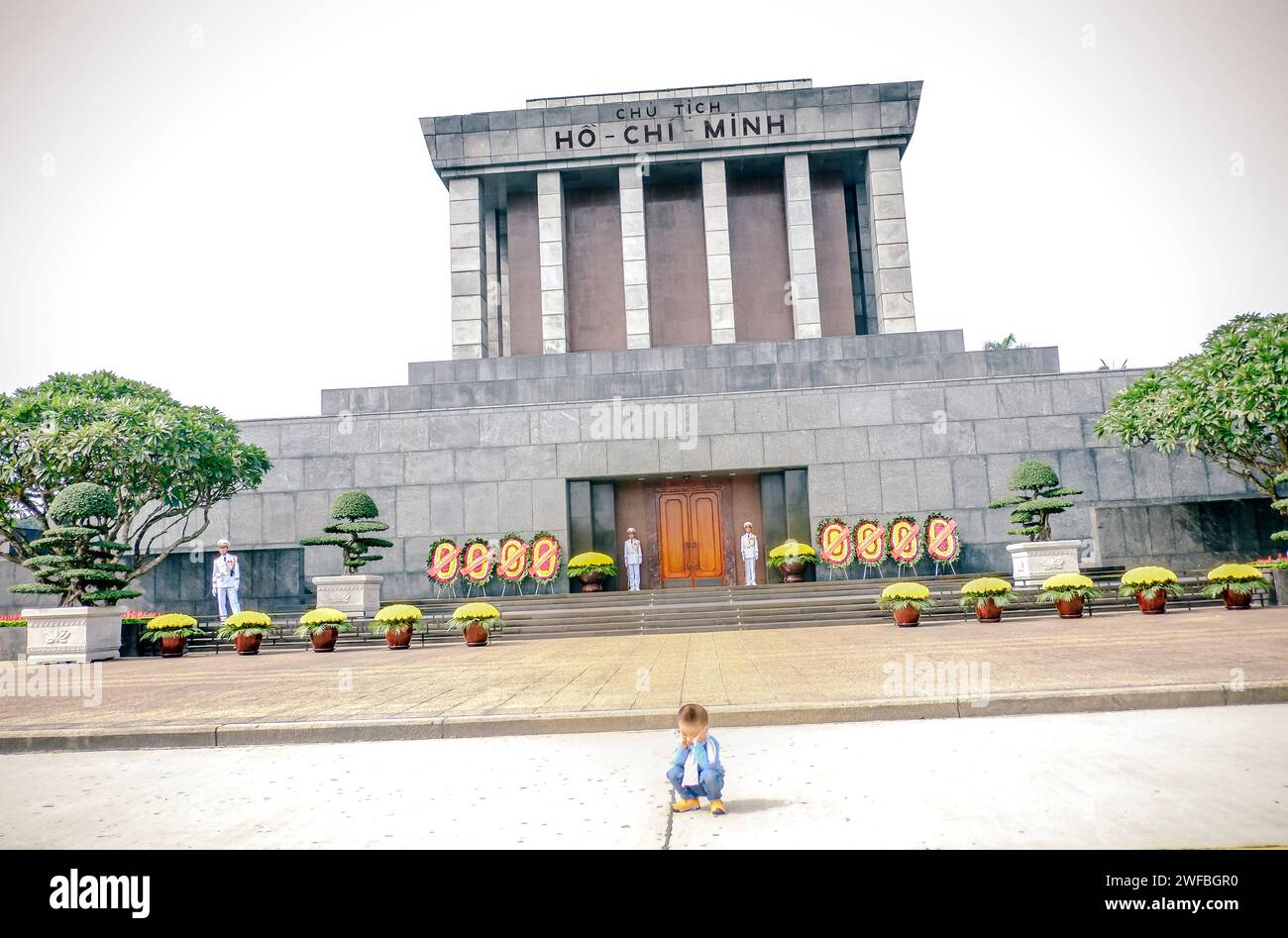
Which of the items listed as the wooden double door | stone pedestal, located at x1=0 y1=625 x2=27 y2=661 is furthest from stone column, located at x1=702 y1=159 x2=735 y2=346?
stone pedestal, located at x1=0 y1=625 x2=27 y2=661

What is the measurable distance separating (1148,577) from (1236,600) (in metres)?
2.25

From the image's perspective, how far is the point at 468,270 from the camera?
3616 cm

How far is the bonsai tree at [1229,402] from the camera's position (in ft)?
68.1

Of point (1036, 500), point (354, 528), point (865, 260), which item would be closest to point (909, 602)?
point (1036, 500)

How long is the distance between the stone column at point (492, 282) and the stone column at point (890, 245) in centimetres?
1697

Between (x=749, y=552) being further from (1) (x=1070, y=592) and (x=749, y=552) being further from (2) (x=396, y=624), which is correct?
(2) (x=396, y=624)

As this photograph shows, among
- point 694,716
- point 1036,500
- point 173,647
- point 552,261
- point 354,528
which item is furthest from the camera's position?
point 552,261

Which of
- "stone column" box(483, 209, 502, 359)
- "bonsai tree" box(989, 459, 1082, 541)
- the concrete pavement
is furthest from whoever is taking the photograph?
"stone column" box(483, 209, 502, 359)

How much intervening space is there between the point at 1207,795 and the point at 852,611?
17.6m

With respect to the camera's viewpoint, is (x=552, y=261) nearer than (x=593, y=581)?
No

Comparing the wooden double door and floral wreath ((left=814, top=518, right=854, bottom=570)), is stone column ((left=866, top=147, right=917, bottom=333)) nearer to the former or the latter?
floral wreath ((left=814, top=518, right=854, bottom=570))

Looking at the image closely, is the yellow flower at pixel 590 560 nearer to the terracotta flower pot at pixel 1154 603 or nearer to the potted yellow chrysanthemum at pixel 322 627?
the potted yellow chrysanthemum at pixel 322 627

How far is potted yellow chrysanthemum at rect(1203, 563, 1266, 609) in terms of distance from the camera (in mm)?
19188

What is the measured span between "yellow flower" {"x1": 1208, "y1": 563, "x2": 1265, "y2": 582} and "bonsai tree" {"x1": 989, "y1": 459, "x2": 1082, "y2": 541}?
444cm
